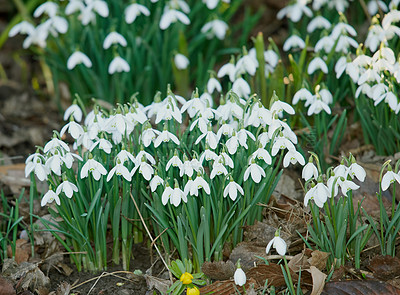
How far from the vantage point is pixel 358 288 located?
1.99 meters

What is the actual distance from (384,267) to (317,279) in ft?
0.98

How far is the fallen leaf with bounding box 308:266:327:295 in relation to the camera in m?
1.96

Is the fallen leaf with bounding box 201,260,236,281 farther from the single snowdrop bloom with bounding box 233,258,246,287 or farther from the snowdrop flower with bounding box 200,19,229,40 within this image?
the snowdrop flower with bounding box 200,19,229,40

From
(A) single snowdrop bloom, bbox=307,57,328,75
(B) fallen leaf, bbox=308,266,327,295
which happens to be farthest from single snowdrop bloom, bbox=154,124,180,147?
(A) single snowdrop bloom, bbox=307,57,328,75

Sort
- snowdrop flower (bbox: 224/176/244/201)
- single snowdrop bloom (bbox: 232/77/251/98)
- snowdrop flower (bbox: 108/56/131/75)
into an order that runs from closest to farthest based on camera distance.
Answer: snowdrop flower (bbox: 224/176/244/201), single snowdrop bloom (bbox: 232/77/251/98), snowdrop flower (bbox: 108/56/131/75)

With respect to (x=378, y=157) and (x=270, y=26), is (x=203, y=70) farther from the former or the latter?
(x=378, y=157)

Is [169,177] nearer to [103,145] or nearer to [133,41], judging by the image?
[103,145]

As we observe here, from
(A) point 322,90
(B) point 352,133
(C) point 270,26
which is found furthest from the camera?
(C) point 270,26

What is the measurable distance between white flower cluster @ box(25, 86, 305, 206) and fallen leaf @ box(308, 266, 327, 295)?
383mm

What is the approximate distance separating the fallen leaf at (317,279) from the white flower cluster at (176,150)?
0.38 metres

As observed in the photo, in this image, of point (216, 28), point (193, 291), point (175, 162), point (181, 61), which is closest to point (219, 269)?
point (193, 291)

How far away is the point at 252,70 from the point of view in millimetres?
2732

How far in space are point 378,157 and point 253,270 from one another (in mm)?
1085

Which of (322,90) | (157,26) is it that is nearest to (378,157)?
(322,90)
